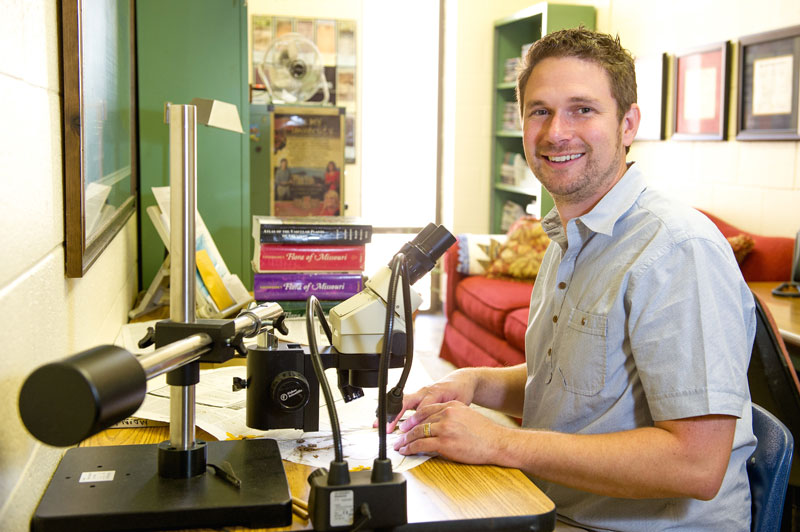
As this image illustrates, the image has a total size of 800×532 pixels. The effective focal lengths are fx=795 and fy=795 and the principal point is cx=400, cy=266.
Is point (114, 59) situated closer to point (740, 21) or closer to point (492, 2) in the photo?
point (740, 21)

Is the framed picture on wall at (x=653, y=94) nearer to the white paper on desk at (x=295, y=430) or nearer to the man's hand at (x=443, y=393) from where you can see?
the man's hand at (x=443, y=393)

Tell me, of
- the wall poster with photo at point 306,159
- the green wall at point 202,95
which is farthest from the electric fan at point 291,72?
the green wall at point 202,95

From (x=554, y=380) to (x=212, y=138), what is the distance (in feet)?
5.23

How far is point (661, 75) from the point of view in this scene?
4473 millimetres

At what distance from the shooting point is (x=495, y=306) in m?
4.12

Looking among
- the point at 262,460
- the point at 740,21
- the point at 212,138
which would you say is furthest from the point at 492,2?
the point at 262,460

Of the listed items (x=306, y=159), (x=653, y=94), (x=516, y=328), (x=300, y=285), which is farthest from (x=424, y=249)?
(x=653, y=94)

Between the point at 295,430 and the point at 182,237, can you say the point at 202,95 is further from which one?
the point at 182,237

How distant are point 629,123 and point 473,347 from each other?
2938 millimetres

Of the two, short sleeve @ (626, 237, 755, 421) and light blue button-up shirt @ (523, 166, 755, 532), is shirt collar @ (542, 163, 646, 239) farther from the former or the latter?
short sleeve @ (626, 237, 755, 421)

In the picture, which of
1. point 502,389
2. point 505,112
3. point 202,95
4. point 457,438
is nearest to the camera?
point 457,438

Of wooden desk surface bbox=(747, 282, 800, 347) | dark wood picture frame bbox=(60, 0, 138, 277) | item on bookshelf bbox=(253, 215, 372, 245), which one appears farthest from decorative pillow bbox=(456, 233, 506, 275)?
dark wood picture frame bbox=(60, 0, 138, 277)

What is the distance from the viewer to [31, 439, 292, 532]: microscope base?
851 mm

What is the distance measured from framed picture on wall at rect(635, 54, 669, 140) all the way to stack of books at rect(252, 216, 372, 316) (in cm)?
281
